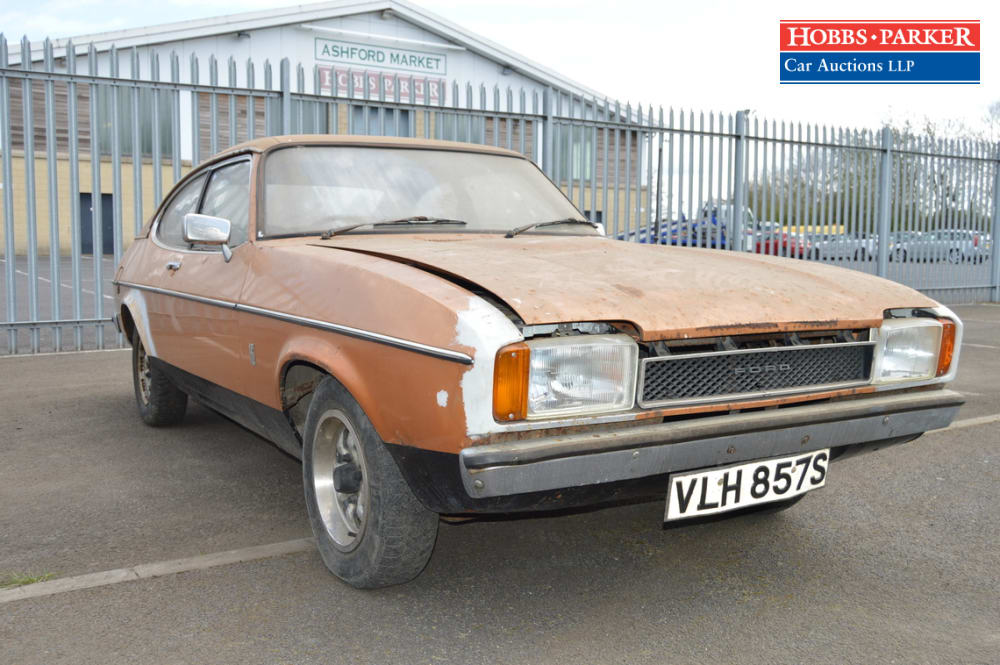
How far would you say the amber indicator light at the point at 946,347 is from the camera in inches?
117

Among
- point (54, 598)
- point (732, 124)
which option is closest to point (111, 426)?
point (54, 598)

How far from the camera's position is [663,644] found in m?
2.39

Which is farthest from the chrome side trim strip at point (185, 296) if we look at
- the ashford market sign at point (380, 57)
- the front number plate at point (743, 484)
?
the ashford market sign at point (380, 57)

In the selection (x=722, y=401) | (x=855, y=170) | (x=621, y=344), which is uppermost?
(x=855, y=170)

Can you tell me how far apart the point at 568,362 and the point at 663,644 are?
82cm

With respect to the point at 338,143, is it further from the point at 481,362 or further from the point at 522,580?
the point at 522,580

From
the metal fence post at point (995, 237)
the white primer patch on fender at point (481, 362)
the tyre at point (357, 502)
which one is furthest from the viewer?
the metal fence post at point (995, 237)

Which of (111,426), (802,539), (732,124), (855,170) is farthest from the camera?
(855,170)

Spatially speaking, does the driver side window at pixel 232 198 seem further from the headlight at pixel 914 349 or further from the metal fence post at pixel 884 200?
the metal fence post at pixel 884 200

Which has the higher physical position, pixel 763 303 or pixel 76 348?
pixel 763 303

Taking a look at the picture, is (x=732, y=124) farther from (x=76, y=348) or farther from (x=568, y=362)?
(x=568, y=362)

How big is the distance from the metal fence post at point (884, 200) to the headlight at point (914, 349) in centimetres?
1103

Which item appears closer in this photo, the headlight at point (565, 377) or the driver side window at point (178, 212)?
the headlight at point (565, 377)

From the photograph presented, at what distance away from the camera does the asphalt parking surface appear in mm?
2371
